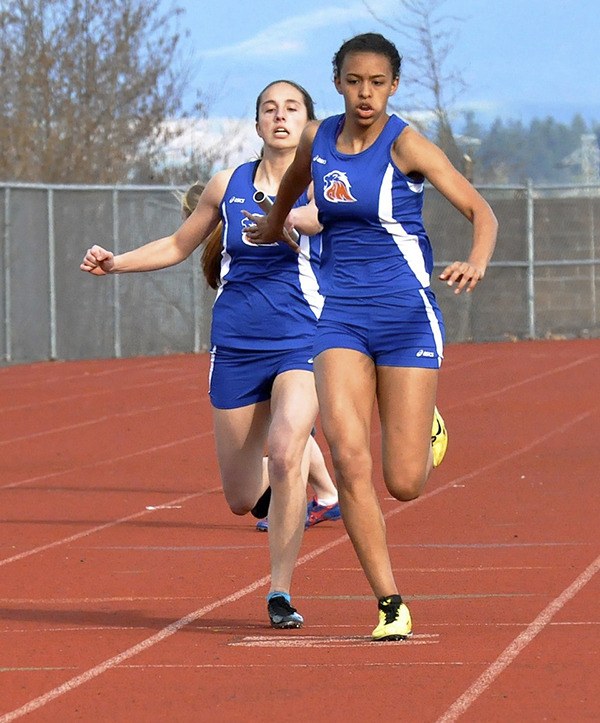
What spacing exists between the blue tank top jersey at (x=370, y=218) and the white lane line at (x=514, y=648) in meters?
1.30

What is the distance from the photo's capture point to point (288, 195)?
6.75 metres

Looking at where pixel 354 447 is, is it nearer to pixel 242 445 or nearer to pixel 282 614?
pixel 282 614

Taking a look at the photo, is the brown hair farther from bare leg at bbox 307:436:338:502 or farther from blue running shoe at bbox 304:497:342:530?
blue running shoe at bbox 304:497:342:530

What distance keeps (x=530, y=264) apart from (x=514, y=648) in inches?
916

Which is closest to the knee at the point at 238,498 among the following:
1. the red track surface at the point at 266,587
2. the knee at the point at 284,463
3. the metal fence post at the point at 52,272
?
the red track surface at the point at 266,587

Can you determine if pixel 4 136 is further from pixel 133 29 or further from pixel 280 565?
pixel 280 565

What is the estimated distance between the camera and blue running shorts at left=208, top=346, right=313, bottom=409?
7621mm

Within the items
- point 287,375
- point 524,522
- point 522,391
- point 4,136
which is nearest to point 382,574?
point 287,375

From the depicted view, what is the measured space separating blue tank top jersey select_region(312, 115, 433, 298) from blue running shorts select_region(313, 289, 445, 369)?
4 centimetres

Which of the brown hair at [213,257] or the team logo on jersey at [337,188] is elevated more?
the team logo on jersey at [337,188]

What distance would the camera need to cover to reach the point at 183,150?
118 ft

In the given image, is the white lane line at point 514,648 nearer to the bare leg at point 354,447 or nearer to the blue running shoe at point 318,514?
the bare leg at point 354,447

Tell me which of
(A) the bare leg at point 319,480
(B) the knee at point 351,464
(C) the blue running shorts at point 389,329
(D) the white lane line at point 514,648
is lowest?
(D) the white lane line at point 514,648

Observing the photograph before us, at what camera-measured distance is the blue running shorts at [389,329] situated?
244 inches
